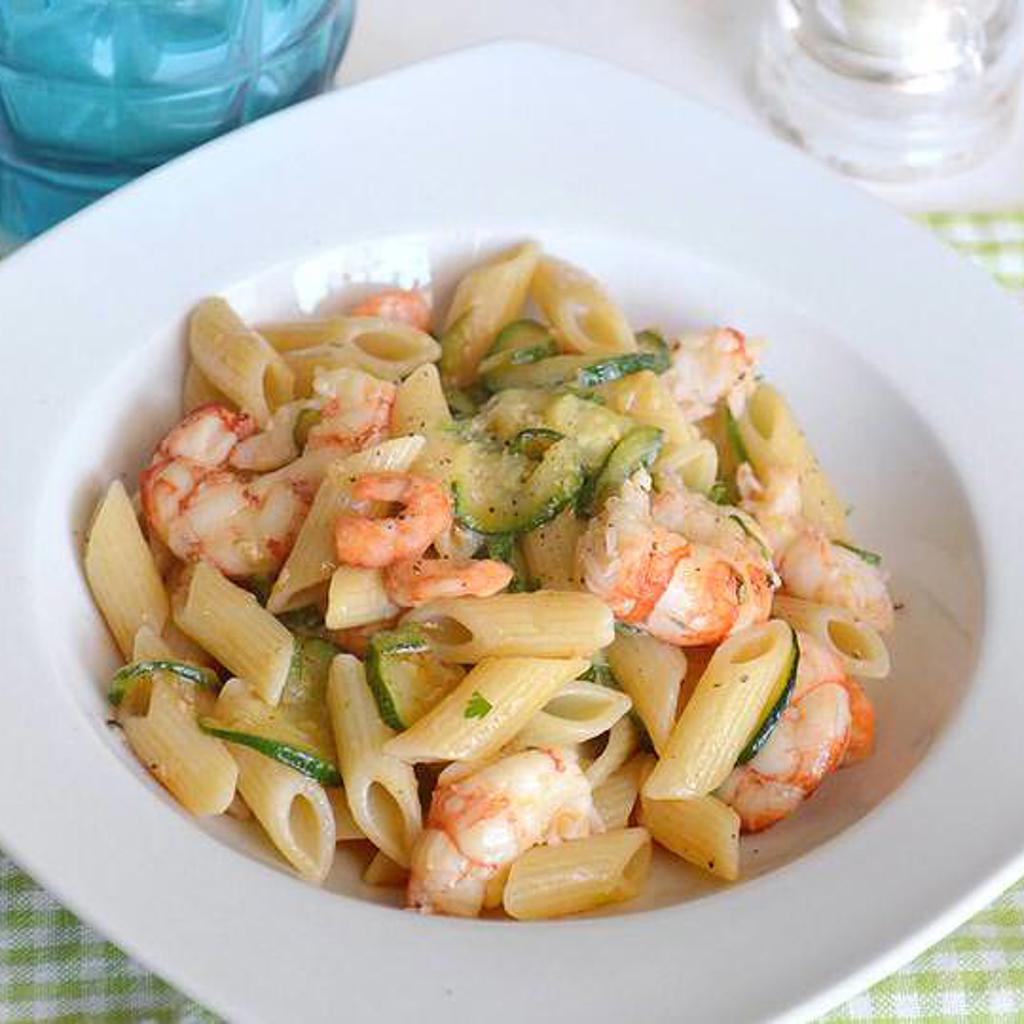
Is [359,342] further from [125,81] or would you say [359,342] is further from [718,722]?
[718,722]

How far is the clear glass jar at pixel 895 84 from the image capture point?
3.39m

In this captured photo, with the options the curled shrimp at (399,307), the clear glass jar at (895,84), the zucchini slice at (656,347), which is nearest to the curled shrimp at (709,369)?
the zucchini slice at (656,347)

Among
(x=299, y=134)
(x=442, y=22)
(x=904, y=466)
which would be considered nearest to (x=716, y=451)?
(x=904, y=466)

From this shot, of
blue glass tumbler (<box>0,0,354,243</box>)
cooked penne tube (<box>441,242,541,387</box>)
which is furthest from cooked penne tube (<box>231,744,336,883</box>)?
blue glass tumbler (<box>0,0,354,243</box>)

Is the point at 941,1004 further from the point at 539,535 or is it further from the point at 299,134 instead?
the point at 299,134

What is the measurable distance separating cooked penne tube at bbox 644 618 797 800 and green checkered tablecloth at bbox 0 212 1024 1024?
0.89 feet

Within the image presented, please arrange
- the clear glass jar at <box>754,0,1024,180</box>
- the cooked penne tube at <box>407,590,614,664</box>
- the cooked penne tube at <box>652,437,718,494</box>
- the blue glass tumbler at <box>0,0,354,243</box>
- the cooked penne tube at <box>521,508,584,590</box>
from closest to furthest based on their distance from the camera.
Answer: the cooked penne tube at <box>407,590,614,664</box>, the cooked penne tube at <box>521,508,584,590</box>, the cooked penne tube at <box>652,437,718,494</box>, the blue glass tumbler at <box>0,0,354,243</box>, the clear glass jar at <box>754,0,1024,180</box>

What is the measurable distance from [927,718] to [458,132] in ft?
3.29

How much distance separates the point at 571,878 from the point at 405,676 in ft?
0.89

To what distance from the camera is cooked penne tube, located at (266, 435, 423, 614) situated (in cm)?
232

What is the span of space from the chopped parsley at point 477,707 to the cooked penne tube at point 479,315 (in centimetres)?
63

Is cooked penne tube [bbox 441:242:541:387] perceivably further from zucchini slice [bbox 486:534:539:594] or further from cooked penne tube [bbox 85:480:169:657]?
cooked penne tube [bbox 85:480:169:657]

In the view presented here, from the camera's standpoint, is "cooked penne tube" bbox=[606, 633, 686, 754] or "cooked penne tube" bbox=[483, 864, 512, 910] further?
"cooked penne tube" bbox=[606, 633, 686, 754]

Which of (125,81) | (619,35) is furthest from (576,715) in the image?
(619,35)
